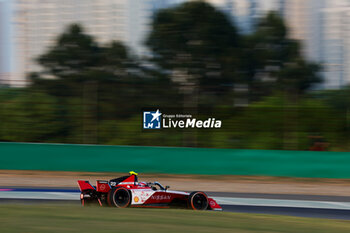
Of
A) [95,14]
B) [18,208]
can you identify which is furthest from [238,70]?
[95,14]

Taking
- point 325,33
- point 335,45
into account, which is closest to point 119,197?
point 335,45

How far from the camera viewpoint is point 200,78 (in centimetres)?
2170

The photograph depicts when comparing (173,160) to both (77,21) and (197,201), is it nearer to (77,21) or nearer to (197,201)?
(197,201)

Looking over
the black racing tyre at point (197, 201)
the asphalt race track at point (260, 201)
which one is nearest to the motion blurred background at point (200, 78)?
the asphalt race track at point (260, 201)

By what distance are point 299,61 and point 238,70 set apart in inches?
120

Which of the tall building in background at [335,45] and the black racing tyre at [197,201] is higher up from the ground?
the tall building in background at [335,45]

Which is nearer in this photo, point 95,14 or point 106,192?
point 106,192

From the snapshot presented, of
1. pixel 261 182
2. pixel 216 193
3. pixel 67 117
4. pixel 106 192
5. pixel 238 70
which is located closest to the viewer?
pixel 106 192

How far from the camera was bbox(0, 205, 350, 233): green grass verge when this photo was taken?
15.9ft

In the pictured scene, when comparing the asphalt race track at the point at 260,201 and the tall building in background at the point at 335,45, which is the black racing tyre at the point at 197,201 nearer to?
the asphalt race track at the point at 260,201

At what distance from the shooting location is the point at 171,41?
2319 cm

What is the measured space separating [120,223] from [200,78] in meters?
16.8

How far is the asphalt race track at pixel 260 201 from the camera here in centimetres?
930

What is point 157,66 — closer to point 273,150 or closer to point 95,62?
point 95,62
